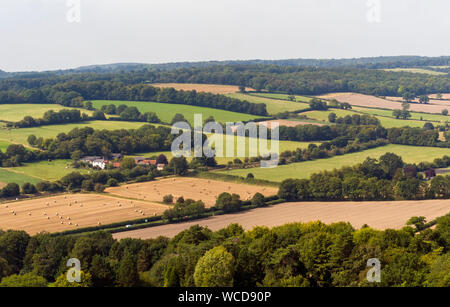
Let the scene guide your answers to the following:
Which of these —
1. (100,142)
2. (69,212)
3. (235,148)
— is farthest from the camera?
(235,148)

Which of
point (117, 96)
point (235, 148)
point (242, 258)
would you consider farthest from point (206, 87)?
point (242, 258)

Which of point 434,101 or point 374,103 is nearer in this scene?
point 374,103

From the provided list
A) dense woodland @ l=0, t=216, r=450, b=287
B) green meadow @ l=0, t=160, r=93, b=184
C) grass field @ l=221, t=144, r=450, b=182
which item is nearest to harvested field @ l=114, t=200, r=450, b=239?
dense woodland @ l=0, t=216, r=450, b=287

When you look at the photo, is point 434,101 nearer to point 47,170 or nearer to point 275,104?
point 275,104

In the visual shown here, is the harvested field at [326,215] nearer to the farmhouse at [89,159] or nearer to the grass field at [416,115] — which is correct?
the farmhouse at [89,159]

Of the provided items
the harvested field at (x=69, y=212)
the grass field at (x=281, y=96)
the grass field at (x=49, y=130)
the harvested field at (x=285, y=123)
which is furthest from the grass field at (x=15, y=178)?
the grass field at (x=281, y=96)

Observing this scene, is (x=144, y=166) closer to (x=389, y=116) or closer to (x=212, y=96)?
(x=212, y=96)
